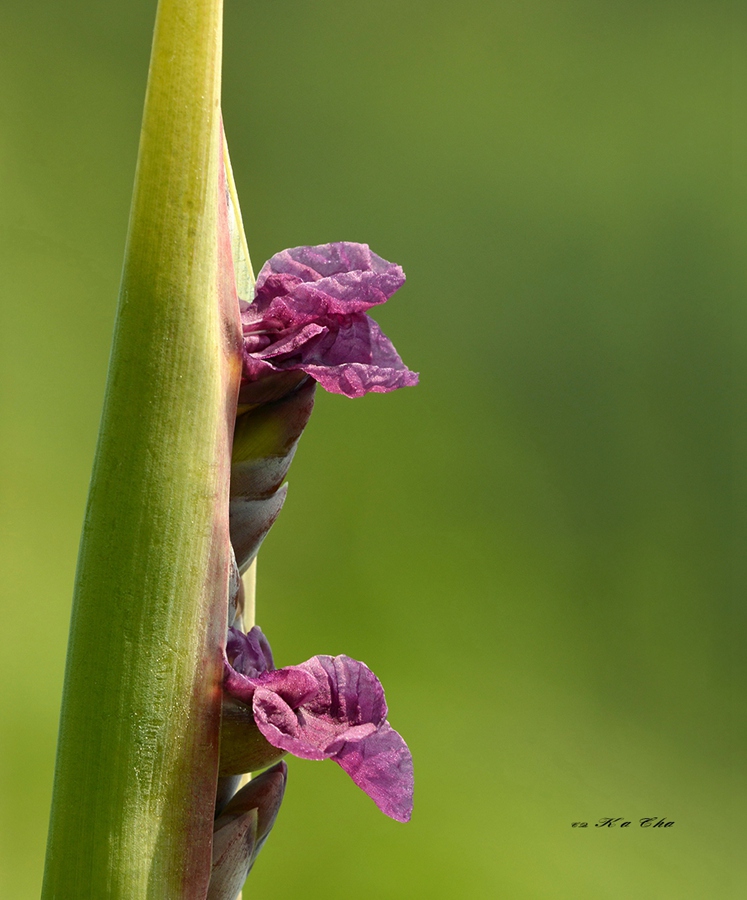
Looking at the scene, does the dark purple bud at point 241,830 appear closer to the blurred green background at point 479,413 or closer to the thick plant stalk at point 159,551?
the thick plant stalk at point 159,551

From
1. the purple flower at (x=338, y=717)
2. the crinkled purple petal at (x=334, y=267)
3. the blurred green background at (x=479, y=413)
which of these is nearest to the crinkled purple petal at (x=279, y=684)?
the purple flower at (x=338, y=717)

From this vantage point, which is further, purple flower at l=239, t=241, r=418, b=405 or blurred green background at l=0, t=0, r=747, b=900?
blurred green background at l=0, t=0, r=747, b=900

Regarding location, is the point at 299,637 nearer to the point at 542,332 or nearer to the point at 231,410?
the point at 542,332

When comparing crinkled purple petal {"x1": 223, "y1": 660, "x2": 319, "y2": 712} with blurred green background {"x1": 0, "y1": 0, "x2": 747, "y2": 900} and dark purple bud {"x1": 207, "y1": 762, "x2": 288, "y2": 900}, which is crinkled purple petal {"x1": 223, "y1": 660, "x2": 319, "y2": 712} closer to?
dark purple bud {"x1": 207, "y1": 762, "x2": 288, "y2": 900}

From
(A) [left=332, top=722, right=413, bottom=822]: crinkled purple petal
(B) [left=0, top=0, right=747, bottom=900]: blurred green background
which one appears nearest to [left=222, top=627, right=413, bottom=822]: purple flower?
(A) [left=332, top=722, right=413, bottom=822]: crinkled purple petal

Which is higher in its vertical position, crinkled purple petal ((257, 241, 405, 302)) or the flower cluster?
crinkled purple petal ((257, 241, 405, 302))
